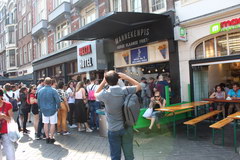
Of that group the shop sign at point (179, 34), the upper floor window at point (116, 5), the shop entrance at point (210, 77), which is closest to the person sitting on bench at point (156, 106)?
the shop entrance at point (210, 77)

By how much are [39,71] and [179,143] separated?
62.8 feet

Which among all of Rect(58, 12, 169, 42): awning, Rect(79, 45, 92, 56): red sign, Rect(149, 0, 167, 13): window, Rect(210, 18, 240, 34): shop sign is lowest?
Rect(210, 18, 240, 34): shop sign

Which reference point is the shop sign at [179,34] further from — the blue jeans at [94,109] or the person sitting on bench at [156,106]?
the blue jeans at [94,109]

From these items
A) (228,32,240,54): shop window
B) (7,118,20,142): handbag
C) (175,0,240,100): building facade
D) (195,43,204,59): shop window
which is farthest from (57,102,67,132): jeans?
(228,32,240,54): shop window

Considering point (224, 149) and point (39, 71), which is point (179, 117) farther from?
point (39, 71)

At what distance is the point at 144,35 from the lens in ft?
30.7

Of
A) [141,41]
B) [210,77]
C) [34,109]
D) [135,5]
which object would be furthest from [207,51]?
[34,109]

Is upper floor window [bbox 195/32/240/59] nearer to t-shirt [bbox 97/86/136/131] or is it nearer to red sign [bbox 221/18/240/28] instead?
red sign [bbox 221/18/240/28]

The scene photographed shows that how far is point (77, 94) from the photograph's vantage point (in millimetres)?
7125

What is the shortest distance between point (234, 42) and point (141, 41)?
383 cm

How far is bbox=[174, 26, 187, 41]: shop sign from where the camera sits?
781 centimetres

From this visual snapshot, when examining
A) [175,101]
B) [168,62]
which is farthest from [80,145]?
[168,62]

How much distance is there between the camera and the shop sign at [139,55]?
975cm

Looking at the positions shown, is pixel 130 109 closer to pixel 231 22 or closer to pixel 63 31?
pixel 231 22
